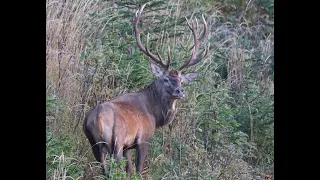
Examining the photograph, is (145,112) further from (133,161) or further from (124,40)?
(124,40)

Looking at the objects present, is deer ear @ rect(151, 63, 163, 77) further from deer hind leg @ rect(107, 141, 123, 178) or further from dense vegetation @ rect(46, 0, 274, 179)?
deer hind leg @ rect(107, 141, 123, 178)

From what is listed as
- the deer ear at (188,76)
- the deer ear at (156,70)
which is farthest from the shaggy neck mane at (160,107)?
the deer ear at (188,76)

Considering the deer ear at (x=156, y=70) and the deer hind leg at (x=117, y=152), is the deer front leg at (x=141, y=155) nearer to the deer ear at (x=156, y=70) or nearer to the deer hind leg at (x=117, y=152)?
the deer hind leg at (x=117, y=152)

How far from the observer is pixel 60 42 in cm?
961

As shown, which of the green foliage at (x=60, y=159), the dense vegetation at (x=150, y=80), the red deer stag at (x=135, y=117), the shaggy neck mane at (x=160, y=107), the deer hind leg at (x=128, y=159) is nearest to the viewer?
the green foliage at (x=60, y=159)

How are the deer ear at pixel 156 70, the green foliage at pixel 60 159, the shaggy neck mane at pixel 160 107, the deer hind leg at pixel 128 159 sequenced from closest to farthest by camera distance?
1. the green foliage at pixel 60 159
2. the deer hind leg at pixel 128 159
3. the shaggy neck mane at pixel 160 107
4. the deer ear at pixel 156 70

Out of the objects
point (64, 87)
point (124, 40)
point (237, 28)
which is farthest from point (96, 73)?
point (237, 28)

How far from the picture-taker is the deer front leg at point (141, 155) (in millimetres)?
7734

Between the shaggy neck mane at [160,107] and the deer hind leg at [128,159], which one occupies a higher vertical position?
the shaggy neck mane at [160,107]

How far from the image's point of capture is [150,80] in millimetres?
9211

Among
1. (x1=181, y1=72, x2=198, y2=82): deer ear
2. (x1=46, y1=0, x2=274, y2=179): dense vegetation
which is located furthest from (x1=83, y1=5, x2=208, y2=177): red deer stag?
(x1=46, y1=0, x2=274, y2=179): dense vegetation

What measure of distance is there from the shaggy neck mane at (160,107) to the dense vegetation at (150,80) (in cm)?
19
